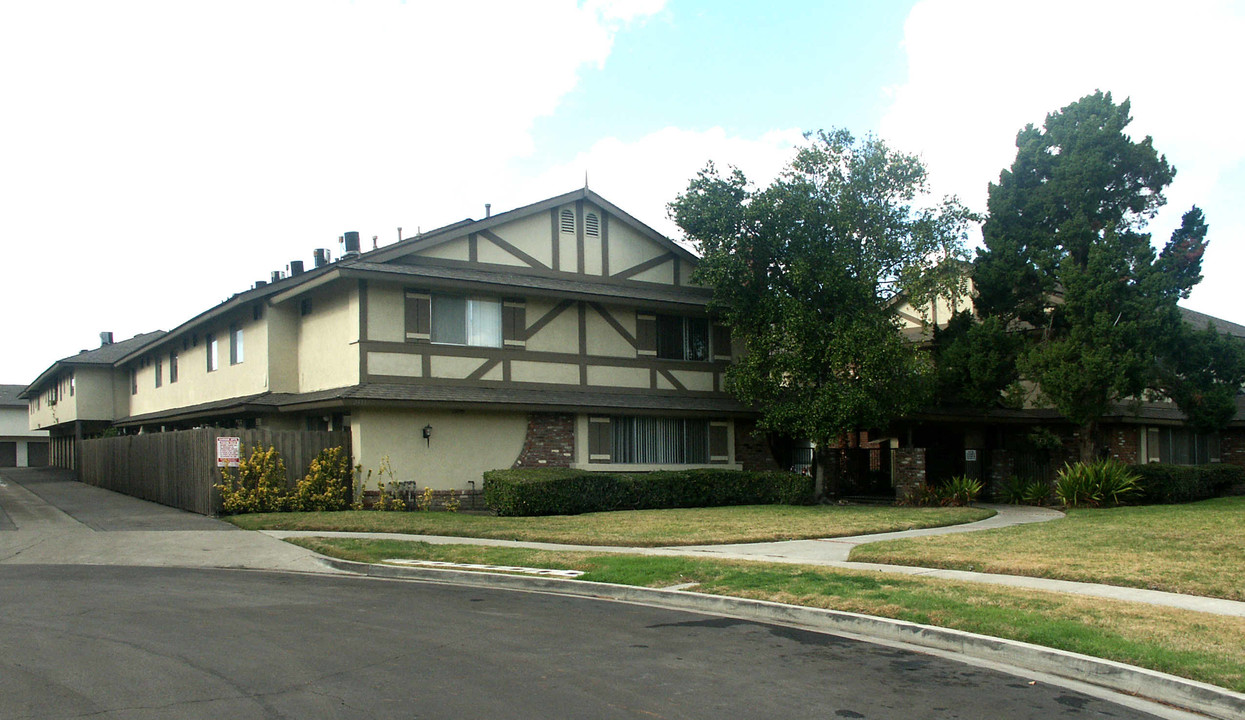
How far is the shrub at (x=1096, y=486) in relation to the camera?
2562cm

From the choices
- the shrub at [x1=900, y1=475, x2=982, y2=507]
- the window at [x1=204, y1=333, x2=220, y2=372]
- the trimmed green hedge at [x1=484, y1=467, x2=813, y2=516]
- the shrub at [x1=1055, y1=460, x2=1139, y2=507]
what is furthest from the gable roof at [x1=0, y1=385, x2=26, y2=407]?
the shrub at [x1=1055, y1=460, x2=1139, y2=507]

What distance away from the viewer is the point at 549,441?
2511cm

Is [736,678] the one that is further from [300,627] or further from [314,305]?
[314,305]

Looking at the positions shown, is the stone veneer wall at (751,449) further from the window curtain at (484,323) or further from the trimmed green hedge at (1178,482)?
the trimmed green hedge at (1178,482)

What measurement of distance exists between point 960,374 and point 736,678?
69.4 ft

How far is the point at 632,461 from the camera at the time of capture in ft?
86.4

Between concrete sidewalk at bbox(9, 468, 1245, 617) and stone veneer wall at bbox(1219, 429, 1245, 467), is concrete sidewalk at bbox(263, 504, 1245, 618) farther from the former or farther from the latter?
stone veneer wall at bbox(1219, 429, 1245, 467)

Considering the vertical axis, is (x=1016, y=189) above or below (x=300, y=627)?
above

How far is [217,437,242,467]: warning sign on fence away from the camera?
69.0 feet

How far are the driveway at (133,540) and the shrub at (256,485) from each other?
704 millimetres

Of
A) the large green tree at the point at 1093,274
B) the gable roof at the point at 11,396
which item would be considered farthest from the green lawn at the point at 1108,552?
the gable roof at the point at 11,396

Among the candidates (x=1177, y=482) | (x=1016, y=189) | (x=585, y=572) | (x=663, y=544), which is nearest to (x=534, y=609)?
(x=585, y=572)

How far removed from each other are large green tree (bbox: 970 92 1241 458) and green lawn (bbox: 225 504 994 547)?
534 centimetres

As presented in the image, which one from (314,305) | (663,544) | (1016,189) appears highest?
(1016,189)
